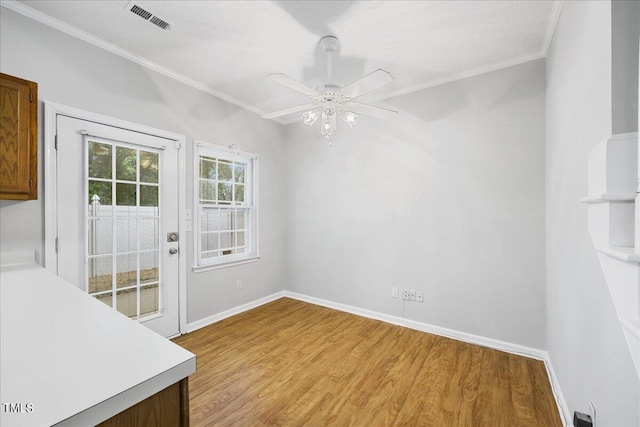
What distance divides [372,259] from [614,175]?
2.83 m

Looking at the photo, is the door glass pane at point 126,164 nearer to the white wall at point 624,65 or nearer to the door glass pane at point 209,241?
the door glass pane at point 209,241

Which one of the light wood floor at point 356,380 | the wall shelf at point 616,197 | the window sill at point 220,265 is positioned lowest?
the light wood floor at point 356,380

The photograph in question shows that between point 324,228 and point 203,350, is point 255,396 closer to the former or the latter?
point 203,350

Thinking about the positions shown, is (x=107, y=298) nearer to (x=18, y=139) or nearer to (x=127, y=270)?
(x=127, y=270)

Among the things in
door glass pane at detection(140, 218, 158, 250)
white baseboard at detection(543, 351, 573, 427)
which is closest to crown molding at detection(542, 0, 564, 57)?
white baseboard at detection(543, 351, 573, 427)

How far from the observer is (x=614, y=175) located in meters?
0.69

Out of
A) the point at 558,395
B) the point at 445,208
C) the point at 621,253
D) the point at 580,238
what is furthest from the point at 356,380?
the point at 621,253

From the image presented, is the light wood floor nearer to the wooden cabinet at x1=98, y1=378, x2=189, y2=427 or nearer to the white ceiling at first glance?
the wooden cabinet at x1=98, y1=378, x2=189, y2=427

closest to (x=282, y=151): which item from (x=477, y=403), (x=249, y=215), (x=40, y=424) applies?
(x=249, y=215)

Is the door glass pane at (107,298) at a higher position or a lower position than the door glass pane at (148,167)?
lower

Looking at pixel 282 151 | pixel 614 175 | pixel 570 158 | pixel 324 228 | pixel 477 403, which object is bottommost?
pixel 477 403

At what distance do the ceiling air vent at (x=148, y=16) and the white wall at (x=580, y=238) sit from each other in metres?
2.66

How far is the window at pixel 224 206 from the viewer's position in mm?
3236

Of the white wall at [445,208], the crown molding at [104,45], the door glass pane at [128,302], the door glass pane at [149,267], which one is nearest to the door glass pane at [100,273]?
the door glass pane at [128,302]
